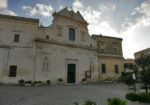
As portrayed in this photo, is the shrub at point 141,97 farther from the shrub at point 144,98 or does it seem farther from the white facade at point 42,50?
the white facade at point 42,50

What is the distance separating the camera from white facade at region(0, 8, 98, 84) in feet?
47.0

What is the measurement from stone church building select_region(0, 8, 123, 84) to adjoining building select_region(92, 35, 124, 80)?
0.20m

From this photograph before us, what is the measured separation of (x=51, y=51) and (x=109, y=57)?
40.3 ft

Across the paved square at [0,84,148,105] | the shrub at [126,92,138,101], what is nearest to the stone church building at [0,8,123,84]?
the paved square at [0,84,148,105]

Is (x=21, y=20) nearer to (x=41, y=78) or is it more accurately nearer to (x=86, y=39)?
(x=41, y=78)

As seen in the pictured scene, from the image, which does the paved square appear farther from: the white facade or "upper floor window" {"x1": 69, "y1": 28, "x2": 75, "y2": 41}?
"upper floor window" {"x1": 69, "y1": 28, "x2": 75, "y2": 41}

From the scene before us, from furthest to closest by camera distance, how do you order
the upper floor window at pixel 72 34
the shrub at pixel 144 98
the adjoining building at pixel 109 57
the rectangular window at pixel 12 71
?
the adjoining building at pixel 109 57, the upper floor window at pixel 72 34, the rectangular window at pixel 12 71, the shrub at pixel 144 98

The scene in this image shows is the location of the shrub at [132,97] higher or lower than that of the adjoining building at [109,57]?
lower

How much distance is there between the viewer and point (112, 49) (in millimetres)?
22406

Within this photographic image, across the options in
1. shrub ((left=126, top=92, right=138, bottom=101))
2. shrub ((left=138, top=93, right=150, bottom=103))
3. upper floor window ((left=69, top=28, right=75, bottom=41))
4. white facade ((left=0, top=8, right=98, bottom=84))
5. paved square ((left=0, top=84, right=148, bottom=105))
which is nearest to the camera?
shrub ((left=138, top=93, right=150, bottom=103))

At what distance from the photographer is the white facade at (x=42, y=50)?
1433 cm

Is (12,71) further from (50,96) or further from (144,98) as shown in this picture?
(144,98)

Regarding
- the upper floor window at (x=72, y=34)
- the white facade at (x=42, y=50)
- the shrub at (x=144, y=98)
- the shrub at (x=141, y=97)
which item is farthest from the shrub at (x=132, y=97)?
the upper floor window at (x=72, y=34)

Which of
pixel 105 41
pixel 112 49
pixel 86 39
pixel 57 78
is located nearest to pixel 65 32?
pixel 86 39
